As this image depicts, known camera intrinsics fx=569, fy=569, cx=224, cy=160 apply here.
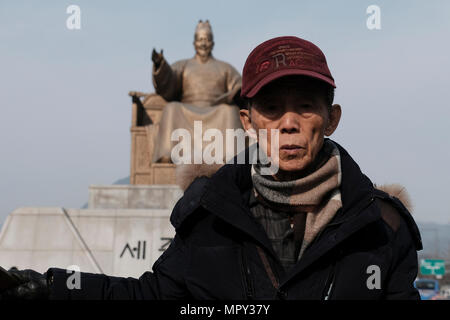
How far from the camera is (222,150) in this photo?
399 inches

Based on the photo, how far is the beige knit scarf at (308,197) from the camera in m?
1.55

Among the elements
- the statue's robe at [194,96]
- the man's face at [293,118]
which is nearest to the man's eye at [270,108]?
the man's face at [293,118]

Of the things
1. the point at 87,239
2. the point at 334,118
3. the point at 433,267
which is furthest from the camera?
the point at 433,267

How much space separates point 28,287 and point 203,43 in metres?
10.7

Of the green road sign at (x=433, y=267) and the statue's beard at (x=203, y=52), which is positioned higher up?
the statue's beard at (x=203, y=52)

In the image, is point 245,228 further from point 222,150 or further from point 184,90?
point 184,90

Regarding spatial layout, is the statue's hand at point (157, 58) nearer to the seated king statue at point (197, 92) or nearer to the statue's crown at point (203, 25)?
the seated king statue at point (197, 92)

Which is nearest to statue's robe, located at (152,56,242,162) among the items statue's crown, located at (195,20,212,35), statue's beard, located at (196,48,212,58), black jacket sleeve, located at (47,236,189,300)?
statue's beard, located at (196,48,212,58)

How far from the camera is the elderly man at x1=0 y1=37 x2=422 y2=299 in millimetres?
1496

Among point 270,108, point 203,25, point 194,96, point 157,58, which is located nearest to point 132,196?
point 157,58

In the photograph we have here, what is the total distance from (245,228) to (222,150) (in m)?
8.61

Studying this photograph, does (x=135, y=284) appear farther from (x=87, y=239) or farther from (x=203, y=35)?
(x=203, y=35)

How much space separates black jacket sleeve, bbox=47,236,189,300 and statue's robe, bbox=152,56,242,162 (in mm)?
8370

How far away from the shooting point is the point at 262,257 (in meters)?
1.53
